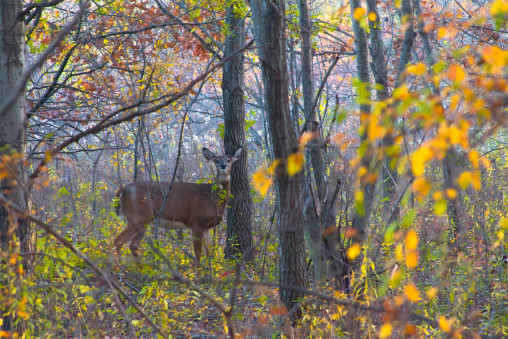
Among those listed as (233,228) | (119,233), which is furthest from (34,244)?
(119,233)

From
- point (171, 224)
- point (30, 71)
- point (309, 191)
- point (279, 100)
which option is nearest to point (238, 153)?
point (171, 224)

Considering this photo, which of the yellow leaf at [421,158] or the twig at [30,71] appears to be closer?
the yellow leaf at [421,158]

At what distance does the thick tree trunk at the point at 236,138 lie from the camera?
806cm

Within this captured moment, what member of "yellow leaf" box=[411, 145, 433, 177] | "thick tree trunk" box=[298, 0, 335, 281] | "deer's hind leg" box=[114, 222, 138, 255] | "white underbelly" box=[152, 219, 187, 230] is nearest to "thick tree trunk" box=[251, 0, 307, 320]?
"thick tree trunk" box=[298, 0, 335, 281]

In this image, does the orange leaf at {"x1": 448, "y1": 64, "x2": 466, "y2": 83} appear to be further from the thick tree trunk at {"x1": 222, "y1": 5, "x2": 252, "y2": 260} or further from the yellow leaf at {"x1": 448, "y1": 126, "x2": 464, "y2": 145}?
the thick tree trunk at {"x1": 222, "y1": 5, "x2": 252, "y2": 260}

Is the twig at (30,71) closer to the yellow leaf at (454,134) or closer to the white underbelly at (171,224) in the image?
the yellow leaf at (454,134)

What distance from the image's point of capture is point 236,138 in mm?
8383

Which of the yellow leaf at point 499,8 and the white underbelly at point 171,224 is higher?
the yellow leaf at point 499,8

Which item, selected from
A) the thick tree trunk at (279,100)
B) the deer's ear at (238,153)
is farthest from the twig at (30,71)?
the deer's ear at (238,153)

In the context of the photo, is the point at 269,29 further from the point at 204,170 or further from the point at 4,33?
the point at 204,170

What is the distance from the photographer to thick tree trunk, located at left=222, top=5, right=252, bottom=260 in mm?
8062

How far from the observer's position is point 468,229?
8.22 meters

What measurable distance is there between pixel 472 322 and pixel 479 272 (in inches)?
72.6

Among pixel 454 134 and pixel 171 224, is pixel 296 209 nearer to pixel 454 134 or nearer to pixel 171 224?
pixel 454 134
